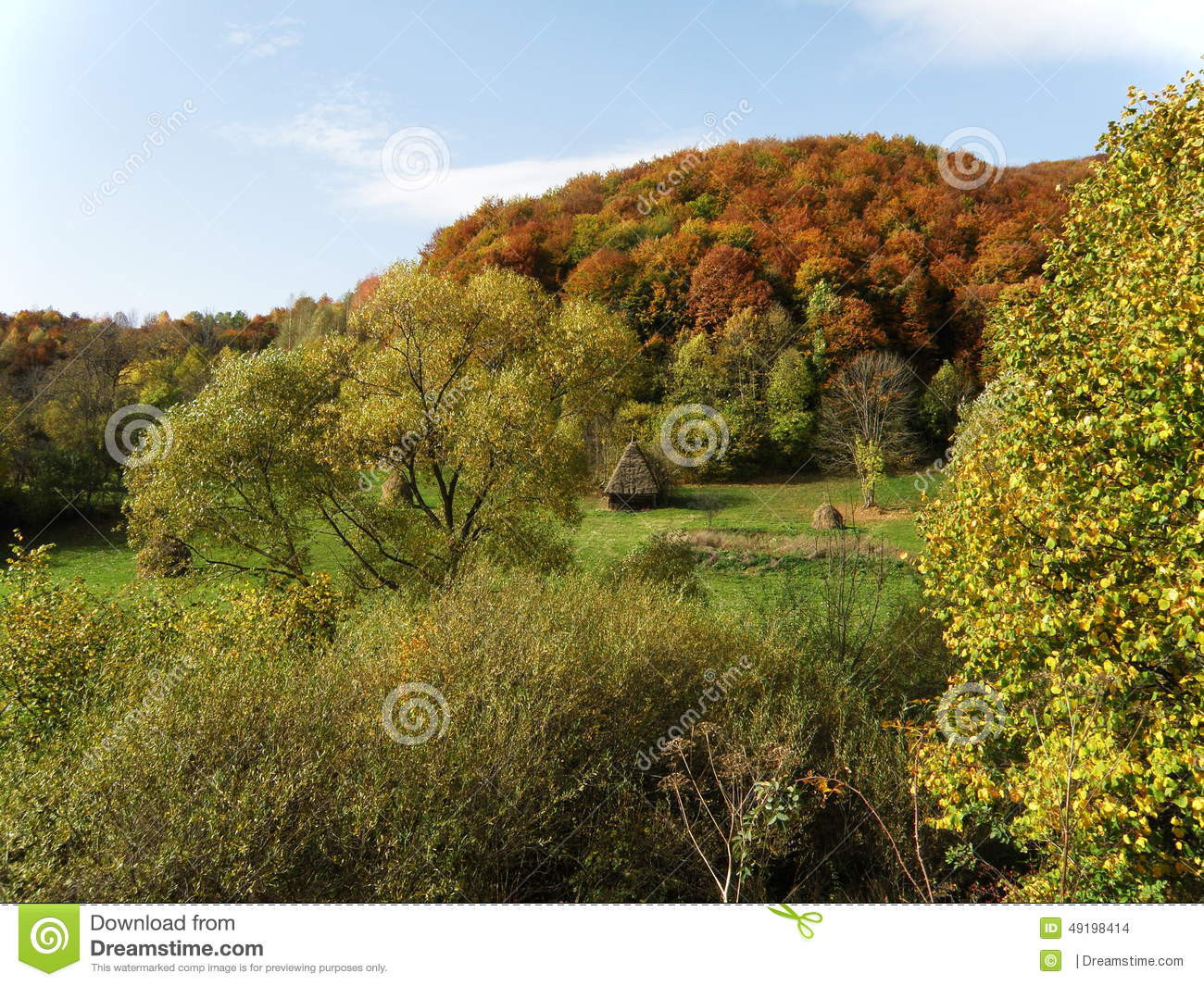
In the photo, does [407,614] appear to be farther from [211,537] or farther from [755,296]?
[755,296]

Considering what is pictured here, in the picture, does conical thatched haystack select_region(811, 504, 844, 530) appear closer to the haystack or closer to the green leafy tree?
the green leafy tree

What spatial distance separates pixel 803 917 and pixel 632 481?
20.6m

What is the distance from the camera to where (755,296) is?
117 feet

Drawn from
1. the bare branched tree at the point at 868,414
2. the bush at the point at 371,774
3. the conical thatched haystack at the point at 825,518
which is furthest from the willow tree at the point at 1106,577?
the bare branched tree at the point at 868,414

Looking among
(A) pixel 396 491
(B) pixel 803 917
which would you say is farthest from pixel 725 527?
(B) pixel 803 917

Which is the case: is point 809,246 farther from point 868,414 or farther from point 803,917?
point 803,917

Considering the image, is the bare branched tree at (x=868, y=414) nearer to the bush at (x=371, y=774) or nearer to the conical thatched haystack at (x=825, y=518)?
the conical thatched haystack at (x=825, y=518)

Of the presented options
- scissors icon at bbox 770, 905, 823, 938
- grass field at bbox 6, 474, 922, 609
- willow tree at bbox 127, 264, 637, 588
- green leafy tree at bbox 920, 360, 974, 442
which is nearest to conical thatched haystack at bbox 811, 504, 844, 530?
grass field at bbox 6, 474, 922, 609

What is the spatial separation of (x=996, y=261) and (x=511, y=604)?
108ft

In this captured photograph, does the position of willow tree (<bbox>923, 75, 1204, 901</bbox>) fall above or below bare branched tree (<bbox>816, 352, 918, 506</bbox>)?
below

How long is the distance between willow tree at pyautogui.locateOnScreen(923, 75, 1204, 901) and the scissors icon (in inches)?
54.8

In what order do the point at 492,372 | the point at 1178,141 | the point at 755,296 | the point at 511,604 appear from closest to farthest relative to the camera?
1. the point at 1178,141
2. the point at 511,604
3. the point at 492,372
4. the point at 755,296

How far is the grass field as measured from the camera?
19.1 meters

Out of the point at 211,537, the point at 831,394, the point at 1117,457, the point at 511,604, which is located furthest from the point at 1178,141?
the point at 831,394
